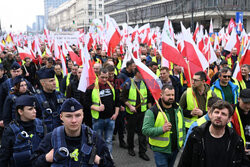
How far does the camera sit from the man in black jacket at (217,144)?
252 cm

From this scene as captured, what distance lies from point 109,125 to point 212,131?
2.55m

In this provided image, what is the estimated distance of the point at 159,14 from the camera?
172 feet

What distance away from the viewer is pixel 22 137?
288 centimetres

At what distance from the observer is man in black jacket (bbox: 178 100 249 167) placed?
2516 millimetres

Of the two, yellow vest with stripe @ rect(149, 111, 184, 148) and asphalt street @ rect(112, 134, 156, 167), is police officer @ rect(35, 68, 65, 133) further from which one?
asphalt street @ rect(112, 134, 156, 167)

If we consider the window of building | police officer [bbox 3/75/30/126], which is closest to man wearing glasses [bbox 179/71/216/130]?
police officer [bbox 3/75/30/126]

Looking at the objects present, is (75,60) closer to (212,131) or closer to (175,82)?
(175,82)

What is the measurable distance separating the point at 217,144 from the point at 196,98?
1791 mm

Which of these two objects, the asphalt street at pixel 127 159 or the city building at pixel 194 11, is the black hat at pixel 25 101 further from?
the city building at pixel 194 11

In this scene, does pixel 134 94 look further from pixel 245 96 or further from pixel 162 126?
pixel 245 96

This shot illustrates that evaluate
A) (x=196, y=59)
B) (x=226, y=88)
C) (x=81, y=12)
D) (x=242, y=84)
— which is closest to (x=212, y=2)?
(x=242, y=84)

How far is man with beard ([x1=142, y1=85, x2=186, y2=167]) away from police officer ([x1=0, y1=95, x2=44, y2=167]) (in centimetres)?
149

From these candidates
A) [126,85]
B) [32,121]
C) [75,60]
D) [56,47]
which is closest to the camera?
[32,121]

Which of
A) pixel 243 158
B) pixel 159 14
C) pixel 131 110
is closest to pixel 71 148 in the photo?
pixel 243 158
